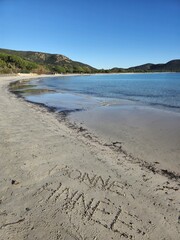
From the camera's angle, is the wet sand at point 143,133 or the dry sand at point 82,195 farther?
the wet sand at point 143,133

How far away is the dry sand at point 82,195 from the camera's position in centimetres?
Answer: 347

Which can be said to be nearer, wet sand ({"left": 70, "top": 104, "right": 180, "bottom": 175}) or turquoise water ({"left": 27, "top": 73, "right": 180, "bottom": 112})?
wet sand ({"left": 70, "top": 104, "right": 180, "bottom": 175})

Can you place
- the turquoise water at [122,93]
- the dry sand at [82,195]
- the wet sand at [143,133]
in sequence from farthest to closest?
1. the turquoise water at [122,93]
2. the wet sand at [143,133]
3. the dry sand at [82,195]

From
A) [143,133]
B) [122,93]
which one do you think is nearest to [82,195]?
[143,133]

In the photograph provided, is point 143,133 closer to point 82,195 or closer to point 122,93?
point 82,195

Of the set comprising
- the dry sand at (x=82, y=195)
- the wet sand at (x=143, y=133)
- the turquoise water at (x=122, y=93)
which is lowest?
the turquoise water at (x=122, y=93)

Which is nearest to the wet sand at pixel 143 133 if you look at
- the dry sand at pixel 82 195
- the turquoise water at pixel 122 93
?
the dry sand at pixel 82 195

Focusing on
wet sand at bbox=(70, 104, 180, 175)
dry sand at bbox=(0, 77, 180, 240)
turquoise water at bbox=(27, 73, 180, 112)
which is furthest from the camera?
turquoise water at bbox=(27, 73, 180, 112)

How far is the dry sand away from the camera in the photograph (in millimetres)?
3473

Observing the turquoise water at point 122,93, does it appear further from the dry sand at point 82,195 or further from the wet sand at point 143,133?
the dry sand at point 82,195

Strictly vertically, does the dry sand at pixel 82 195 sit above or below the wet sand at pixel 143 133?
above

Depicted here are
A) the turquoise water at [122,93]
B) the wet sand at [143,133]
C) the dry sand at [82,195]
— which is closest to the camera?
the dry sand at [82,195]

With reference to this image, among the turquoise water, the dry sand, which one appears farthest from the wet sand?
the turquoise water

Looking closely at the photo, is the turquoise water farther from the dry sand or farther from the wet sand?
the dry sand
